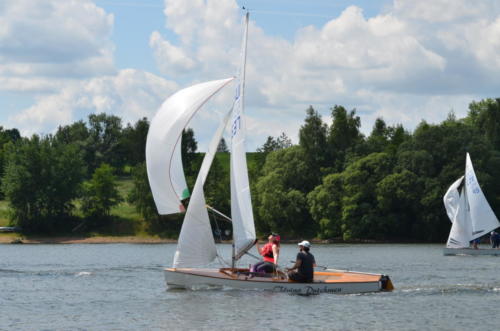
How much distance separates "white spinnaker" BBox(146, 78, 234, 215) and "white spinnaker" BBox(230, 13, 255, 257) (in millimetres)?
1416

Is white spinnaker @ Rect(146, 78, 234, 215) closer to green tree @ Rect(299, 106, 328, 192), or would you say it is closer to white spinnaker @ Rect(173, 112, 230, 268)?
white spinnaker @ Rect(173, 112, 230, 268)

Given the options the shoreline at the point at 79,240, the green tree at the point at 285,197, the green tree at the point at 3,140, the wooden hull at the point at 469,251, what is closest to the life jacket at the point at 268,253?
the wooden hull at the point at 469,251

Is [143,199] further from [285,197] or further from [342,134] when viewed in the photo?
[342,134]

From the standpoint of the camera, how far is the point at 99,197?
10212 cm

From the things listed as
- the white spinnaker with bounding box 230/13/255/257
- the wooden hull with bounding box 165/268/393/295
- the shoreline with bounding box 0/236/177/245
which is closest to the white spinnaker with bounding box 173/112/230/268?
the wooden hull with bounding box 165/268/393/295

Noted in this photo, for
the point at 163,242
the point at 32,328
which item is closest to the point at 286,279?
the point at 32,328

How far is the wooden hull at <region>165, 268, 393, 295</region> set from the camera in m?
31.7

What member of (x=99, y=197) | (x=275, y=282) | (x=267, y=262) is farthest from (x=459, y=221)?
(x=99, y=197)

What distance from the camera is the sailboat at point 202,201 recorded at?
3073 centimetres

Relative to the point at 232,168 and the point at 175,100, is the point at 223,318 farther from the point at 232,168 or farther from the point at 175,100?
the point at 175,100

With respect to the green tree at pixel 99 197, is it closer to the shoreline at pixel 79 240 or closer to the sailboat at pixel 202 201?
the shoreline at pixel 79 240

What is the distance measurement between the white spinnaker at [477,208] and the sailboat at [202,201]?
2949 cm

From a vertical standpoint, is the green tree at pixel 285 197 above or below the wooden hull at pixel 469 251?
above

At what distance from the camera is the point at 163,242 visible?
94562 mm
